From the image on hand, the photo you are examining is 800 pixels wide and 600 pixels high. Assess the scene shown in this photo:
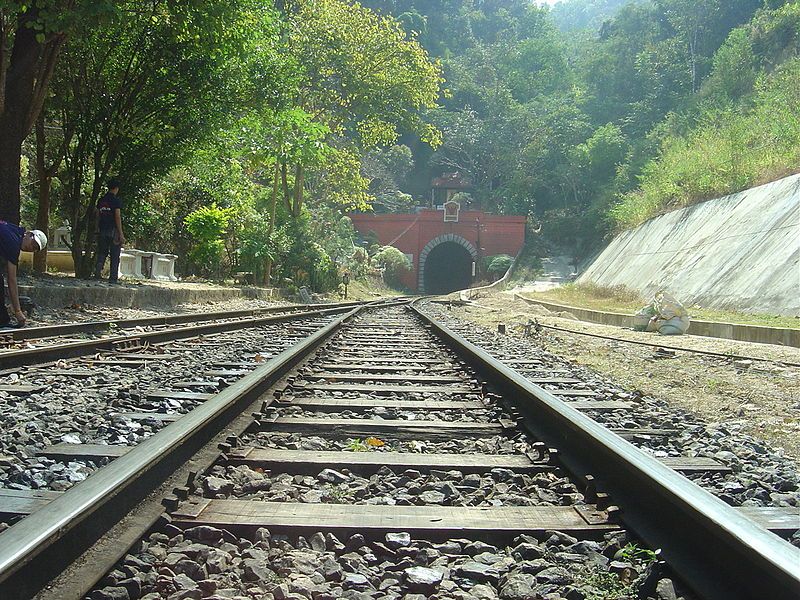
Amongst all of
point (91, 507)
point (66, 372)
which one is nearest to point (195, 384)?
point (66, 372)

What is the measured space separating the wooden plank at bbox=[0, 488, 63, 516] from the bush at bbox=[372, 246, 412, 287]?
40102mm

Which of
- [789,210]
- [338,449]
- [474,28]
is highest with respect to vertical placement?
[474,28]

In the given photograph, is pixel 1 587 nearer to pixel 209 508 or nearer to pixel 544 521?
pixel 209 508

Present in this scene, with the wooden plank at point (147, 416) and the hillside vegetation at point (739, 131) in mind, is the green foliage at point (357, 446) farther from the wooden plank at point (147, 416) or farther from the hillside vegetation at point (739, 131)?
the hillside vegetation at point (739, 131)

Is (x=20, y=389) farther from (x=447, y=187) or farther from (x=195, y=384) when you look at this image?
(x=447, y=187)

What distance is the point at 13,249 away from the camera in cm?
667

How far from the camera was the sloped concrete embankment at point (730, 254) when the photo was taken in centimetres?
1233

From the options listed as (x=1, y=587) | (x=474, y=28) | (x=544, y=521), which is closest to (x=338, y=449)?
(x=544, y=521)

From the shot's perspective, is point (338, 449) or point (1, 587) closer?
point (1, 587)

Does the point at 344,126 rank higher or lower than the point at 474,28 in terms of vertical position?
lower

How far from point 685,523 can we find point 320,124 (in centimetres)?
1828

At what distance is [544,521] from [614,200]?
138 ft

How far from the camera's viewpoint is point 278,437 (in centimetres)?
331

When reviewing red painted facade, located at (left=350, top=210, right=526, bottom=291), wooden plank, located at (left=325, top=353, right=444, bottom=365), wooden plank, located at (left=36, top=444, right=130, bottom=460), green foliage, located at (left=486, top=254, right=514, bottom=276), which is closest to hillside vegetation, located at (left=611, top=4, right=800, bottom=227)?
green foliage, located at (left=486, top=254, right=514, bottom=276)
